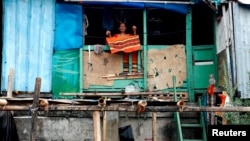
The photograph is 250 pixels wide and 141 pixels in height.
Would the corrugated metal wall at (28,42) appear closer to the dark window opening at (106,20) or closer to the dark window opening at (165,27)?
the dark window opening at (106,20)

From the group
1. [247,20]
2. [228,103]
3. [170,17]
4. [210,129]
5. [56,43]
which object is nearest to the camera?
[210,129]

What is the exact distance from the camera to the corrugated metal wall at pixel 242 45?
8477 millimetres

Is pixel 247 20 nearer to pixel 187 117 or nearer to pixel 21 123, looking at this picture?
pixel 187 117

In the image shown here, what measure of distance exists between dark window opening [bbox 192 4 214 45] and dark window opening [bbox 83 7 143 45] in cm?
136

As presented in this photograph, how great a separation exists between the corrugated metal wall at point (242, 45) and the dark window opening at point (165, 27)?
1.65 m

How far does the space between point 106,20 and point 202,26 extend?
246 cm

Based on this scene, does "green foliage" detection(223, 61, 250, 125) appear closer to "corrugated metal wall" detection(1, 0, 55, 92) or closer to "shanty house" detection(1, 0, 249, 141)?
"shanty house" detection(1, 0, 249, 141)

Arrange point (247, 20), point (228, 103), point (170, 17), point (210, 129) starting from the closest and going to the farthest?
Result: point (210, 129), point (228, 103), point (247, 20), point (170, 17)

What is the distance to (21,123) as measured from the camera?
28.7 ft

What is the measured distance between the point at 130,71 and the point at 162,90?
888mm

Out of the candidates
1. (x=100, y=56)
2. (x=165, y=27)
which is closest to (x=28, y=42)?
(x=100, y=56)

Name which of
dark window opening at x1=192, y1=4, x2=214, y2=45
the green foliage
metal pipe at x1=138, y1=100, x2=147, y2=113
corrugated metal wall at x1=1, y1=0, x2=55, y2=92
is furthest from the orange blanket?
metal pipe at x1=138, y1=100, x2=147, y2=113

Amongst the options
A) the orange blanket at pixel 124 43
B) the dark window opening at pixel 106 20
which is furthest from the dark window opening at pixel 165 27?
the orange blanket at pixel 124 43

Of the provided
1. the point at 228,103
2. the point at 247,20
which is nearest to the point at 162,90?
the point at 228,103
